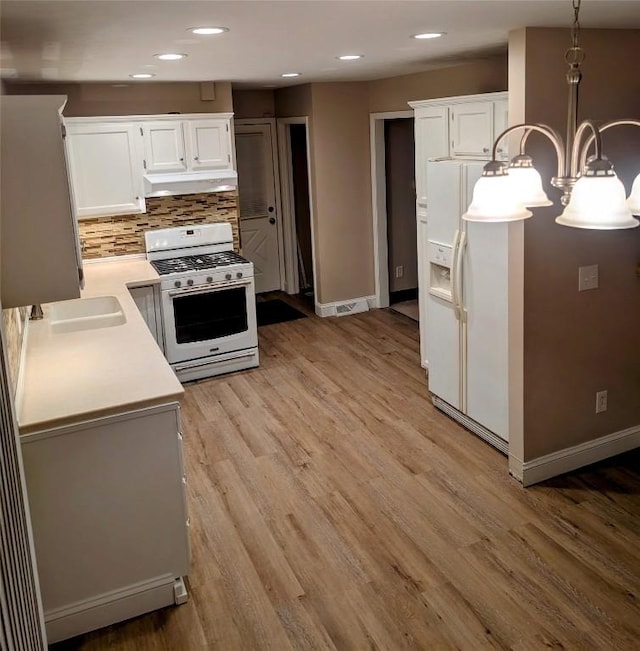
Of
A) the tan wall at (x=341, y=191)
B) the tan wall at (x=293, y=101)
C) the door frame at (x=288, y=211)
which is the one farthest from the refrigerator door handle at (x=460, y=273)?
the tan wall at (x=293, y=101)

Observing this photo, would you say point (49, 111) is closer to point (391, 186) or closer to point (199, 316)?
point (199, 316)

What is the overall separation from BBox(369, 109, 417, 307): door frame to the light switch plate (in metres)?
3.23

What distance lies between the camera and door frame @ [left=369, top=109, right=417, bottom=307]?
21.3 ft

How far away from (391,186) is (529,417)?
13.3 feet

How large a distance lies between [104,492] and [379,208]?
464cm

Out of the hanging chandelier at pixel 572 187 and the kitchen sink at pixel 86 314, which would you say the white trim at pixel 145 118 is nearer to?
the kitchen sink at pixel 86 314

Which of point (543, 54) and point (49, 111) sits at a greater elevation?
point (543, 54)

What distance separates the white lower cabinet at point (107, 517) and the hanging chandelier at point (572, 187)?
61.0 inches

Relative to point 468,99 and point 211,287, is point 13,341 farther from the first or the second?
point 468,99

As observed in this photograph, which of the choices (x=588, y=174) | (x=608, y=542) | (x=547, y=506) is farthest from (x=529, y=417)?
(x=588, y=174)

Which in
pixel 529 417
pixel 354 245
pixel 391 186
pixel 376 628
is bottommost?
pixel 376 628

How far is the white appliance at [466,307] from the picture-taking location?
3.70 meters

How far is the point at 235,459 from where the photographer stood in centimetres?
407

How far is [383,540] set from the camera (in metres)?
3.22
